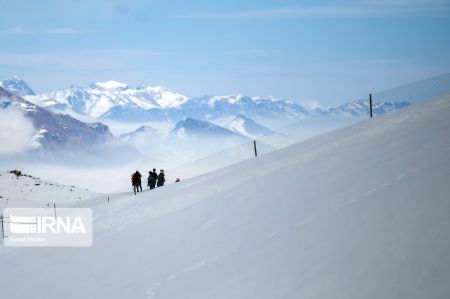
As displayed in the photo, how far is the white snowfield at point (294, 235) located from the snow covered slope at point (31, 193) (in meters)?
21.6

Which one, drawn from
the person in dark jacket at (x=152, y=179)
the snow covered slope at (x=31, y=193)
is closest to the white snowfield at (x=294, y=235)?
the person in dark jacket at (x=152, y=179)

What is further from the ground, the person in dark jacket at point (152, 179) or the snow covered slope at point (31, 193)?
the person in dark jacket at point (152, 179)

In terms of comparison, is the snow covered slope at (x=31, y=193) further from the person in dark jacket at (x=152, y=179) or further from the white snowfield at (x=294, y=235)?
the white snowfield at (x=294, y=235)

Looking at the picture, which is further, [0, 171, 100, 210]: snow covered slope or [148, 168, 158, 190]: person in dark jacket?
[0, 171, 100, 210]: snow covered slope

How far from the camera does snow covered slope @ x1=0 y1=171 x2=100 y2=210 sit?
134 ft

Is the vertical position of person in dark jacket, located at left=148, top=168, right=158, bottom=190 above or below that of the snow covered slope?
above

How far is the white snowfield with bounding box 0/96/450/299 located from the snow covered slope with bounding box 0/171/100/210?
2158cm

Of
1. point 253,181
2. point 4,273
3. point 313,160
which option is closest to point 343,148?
point 313,160

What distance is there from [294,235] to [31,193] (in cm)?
3889

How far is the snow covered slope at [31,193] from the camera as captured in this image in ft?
134

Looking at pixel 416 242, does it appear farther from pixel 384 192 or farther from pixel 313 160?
pixel 313 160

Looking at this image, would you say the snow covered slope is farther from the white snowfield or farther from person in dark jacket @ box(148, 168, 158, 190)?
the white snowfield

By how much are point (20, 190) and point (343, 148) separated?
35223 mm

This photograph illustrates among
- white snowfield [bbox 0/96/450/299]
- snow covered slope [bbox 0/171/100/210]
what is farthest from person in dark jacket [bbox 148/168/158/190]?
snow covered slope [bbox 0/171/100/210]
